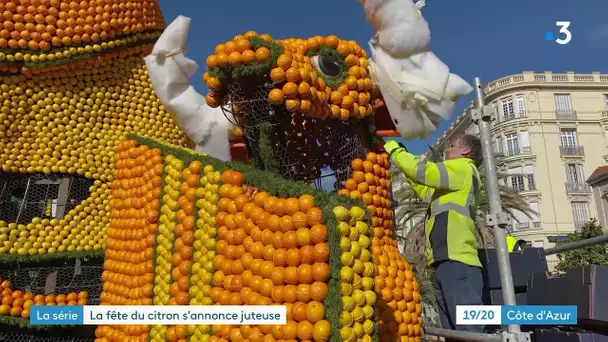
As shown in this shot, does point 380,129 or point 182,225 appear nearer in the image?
point 182,225

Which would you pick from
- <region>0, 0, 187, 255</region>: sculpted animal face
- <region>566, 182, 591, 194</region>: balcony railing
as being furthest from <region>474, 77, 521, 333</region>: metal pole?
<region>566, 182, 591, 194</region>: balcony railing

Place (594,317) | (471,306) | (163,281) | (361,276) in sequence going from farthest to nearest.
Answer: (163,281) → (471,306) → (594,317) → (361,276)

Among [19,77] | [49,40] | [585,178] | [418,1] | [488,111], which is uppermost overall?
[585,178]

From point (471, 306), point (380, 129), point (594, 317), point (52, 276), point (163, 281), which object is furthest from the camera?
point (52, 276)

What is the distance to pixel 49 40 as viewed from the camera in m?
5.99

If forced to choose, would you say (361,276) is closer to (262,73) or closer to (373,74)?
(262,73)

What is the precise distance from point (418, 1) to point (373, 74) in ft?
2.13

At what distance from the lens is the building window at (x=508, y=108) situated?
1602 inches

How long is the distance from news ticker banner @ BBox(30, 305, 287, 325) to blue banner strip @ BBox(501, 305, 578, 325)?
1.37m

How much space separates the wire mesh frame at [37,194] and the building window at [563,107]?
136 feet

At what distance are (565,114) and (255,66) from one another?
43127mm

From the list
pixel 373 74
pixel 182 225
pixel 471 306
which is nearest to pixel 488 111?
pixel 373 74

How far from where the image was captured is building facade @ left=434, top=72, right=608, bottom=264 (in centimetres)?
3856

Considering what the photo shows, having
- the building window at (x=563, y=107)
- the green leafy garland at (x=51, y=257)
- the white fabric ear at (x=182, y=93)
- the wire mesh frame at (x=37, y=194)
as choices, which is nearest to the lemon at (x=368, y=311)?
the white fabric ear at (x=182, y=93)
